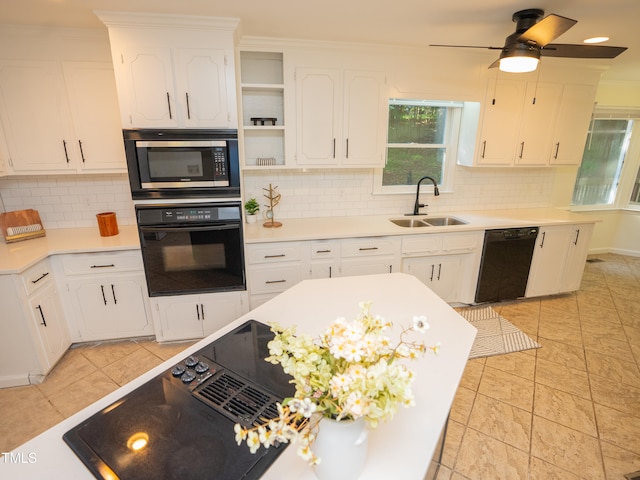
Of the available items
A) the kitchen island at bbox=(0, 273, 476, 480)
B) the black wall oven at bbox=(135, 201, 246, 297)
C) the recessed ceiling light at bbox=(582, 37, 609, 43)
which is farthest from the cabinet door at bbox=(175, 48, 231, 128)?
the recessed ceiling light at bbox=(582, 37, 609, 43)

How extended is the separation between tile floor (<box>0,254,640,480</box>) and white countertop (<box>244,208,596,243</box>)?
3.21 ft

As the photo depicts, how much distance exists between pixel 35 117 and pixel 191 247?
1.52m

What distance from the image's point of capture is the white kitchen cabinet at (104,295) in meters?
2.50

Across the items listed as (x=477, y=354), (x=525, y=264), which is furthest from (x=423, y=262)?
(x=525, y=264)

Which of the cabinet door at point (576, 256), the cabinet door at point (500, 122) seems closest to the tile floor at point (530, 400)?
the cabinet door at point (576, 256)

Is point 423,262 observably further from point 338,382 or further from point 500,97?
point 338,382

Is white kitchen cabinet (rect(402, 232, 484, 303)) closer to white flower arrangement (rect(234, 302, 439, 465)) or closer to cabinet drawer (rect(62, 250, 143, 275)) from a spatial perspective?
cabinet drawer (rect(62, 250, 143, 275))

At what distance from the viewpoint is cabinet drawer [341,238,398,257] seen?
9.54 ft

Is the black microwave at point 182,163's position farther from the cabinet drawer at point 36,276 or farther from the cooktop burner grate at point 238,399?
the cooktop burner grate at point 238,399

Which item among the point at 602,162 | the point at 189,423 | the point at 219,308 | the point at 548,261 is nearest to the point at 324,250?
the point at 219,308

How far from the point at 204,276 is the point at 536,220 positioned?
10.8 ft

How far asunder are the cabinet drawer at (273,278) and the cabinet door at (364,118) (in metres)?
1.11

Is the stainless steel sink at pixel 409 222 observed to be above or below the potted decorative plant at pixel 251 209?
below

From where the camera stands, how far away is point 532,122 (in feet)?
11.0
